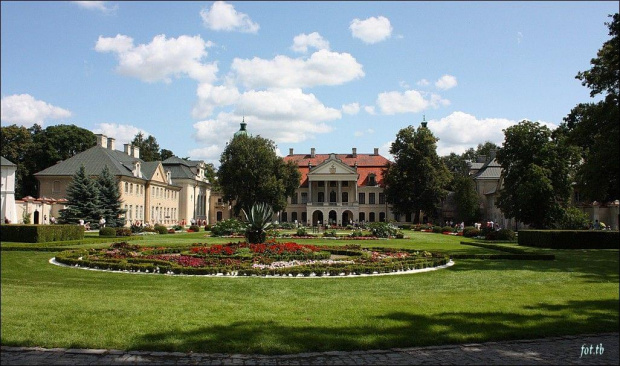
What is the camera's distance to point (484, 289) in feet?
39.3

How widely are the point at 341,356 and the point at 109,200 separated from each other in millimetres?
42759

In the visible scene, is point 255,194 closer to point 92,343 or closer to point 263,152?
point 263,152

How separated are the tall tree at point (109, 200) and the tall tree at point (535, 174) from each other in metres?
33.6

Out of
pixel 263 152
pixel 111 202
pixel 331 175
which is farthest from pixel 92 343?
pixel 331 175

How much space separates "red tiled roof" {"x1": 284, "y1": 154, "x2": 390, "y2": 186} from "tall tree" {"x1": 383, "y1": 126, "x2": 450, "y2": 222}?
13.6 meters

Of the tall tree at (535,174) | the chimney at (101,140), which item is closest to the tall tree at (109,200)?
the chimney at (101,140)

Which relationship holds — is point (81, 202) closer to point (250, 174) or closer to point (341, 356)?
point (250, 174)

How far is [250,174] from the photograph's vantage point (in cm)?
6159

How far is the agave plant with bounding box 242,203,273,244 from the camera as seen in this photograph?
22.2 meters

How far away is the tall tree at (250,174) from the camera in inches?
2447

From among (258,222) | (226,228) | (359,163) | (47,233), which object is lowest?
(226,228)

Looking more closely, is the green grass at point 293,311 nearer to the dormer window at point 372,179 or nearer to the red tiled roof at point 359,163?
the dormer window at point 372,179

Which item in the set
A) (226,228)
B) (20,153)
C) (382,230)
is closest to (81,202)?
(226,228)


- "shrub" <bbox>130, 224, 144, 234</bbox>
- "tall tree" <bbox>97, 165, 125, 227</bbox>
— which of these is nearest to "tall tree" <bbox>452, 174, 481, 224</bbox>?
"shrub" <bbox>130, 224, 144, 234</bbox>
